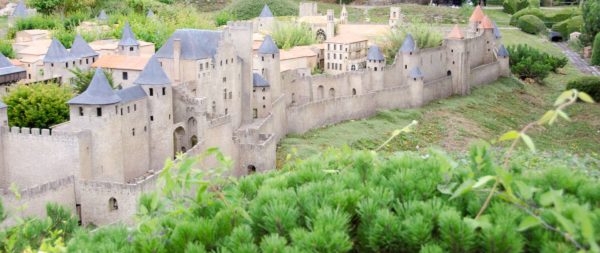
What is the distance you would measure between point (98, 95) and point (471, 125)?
76.9 feet

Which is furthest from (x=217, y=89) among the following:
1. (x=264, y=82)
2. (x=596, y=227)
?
(x=596, y=227)

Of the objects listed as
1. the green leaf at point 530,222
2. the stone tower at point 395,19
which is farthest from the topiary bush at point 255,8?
the green leaf at point 530,222

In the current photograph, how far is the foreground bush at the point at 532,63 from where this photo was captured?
187 ft

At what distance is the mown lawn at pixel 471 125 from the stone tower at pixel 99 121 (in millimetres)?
7919

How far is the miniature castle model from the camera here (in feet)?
80.4

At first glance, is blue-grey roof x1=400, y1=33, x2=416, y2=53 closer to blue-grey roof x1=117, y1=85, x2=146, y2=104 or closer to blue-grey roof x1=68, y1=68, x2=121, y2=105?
blue-grey roof x1=117, y1=85, x2=146, y2=104

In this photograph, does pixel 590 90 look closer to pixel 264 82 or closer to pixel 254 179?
pixel 264 82

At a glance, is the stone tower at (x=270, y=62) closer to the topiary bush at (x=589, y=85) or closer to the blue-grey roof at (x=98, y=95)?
the blue-grey roof at (x=98, y=95)

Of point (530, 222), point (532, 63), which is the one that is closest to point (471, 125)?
point (532, 63)

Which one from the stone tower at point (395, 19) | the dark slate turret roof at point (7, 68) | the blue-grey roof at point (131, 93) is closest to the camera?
the blue-grey roof at point (131, 93)

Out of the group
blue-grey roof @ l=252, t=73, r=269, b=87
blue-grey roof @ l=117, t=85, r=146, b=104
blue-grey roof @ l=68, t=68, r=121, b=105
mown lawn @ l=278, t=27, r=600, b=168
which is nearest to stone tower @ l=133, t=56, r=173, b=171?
blue-grey roof @ l=117, t=85, r=146, b=104

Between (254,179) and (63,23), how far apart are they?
48789 mm

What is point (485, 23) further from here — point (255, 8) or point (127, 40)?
point (127, 40)

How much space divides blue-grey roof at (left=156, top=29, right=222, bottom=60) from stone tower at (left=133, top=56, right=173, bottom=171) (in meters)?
3.43
